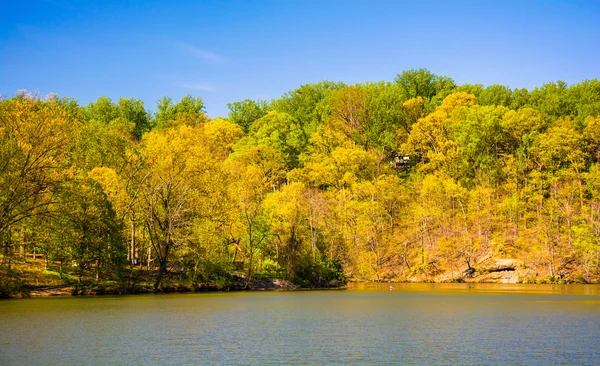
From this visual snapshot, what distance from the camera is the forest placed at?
64875mm

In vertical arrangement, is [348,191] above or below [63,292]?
above

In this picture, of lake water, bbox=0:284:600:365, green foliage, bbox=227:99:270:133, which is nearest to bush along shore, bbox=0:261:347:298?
lake water, bbox=0:284:600:365

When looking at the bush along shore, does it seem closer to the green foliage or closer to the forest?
the forest

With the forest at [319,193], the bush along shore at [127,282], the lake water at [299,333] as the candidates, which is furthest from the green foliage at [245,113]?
the lake water at [299,333]

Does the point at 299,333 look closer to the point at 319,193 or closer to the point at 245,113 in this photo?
the point at 319,193

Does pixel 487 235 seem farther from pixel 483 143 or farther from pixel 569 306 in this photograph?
pixel 569 306

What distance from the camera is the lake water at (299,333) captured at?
2873cm

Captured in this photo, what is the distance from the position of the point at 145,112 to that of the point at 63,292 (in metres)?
120

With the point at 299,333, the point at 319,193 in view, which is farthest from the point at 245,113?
the point at 299,333

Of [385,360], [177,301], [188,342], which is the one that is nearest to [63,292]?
[177,301]

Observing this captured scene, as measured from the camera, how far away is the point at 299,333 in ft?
124

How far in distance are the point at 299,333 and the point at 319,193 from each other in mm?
77448

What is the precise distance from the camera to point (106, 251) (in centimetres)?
6850

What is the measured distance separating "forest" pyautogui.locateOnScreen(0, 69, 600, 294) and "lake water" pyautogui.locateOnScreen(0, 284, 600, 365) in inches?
479
